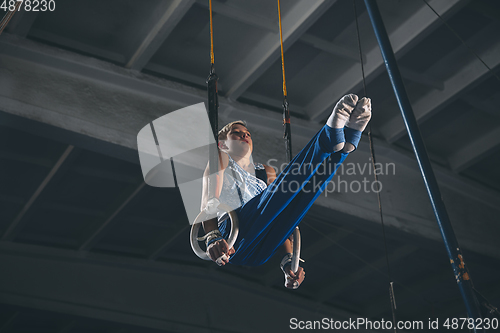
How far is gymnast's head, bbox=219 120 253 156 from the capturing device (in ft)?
11.2

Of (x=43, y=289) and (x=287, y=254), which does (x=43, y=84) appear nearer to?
(x=287, y=254)

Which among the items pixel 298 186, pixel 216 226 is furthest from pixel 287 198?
pixel 216 226

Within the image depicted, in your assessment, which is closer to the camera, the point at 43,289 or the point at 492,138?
the point at 492,138

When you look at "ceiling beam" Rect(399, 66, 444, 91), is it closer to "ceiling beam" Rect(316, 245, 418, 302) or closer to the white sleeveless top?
the white sleeveless top

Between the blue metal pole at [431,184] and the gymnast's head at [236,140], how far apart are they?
104 centimetres

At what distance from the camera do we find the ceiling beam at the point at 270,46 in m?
4.77

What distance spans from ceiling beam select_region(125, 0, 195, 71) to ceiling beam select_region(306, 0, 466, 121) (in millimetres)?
1829

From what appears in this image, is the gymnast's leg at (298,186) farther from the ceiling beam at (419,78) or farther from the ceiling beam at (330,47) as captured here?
the ceiling beam at (419,78)

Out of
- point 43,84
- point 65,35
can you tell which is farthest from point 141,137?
point 65,35

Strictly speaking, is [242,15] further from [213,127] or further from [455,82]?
[455,82]

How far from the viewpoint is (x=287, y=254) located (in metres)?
3.38

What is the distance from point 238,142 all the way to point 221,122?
7.05 feet

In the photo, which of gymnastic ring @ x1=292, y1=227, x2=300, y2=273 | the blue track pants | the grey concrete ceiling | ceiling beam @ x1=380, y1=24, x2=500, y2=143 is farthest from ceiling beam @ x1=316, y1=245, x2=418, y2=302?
the blue track pants

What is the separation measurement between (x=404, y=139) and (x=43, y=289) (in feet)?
17.6
